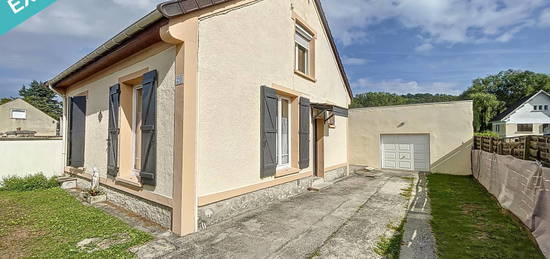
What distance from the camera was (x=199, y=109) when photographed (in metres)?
4.29

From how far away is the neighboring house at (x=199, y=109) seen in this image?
13.6 ft

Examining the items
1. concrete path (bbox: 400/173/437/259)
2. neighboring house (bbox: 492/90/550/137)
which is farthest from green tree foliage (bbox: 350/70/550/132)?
concrete path (bbox: 400/173/437/259)

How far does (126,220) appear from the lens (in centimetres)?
474

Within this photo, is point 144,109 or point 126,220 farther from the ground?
point 144,109

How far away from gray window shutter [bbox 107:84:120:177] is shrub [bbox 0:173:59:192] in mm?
3965

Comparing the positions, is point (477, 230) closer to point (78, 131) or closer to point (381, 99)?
point (78, 131)

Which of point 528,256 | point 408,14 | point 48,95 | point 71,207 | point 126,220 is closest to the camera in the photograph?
point 528,256

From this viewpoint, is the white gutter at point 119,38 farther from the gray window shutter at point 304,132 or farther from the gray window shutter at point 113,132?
the gray window shutter at point 304,132

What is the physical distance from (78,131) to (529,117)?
156ft

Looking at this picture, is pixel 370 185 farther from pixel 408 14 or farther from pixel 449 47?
pixel 449 47

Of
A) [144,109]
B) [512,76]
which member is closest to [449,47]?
[144,109]

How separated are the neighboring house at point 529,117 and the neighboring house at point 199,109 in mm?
38069

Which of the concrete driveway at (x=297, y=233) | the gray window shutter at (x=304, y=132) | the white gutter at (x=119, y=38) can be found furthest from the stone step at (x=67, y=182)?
the gray window shutter at (x=304, y=132)

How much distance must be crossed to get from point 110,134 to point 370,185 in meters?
8.56
